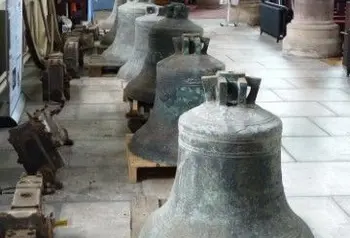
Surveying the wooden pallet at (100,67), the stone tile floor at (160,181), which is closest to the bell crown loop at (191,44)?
the stone tile floor at (160,181)

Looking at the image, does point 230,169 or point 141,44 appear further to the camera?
point 141,44

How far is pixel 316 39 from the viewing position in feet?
33.4

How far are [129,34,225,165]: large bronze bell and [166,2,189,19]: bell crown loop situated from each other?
2.78 ft

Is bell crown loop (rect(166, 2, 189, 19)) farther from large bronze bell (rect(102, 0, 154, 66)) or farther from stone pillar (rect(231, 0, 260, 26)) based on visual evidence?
stone pillar (rect(231, 0, 260, 26))

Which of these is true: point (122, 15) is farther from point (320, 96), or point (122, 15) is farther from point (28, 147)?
point (28, 147)

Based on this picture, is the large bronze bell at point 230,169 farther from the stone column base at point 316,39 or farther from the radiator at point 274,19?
the radiator at point 274,19

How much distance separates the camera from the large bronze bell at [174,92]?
434 cm

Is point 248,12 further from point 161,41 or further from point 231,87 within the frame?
point 231,87

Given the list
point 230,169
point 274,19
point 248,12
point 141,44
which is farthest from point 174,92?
point 248,12

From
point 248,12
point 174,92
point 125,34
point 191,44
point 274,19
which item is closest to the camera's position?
point 191,44

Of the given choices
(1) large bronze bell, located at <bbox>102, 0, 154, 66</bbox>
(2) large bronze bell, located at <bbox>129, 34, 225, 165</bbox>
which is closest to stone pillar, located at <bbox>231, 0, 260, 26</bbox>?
(1) large bronze bell, located at <bbox>102, 0, 154, 66</bbox>

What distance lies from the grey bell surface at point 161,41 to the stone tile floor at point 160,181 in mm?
396

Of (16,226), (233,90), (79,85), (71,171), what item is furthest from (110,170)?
(79,85)

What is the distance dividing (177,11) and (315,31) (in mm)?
Result: 5220
